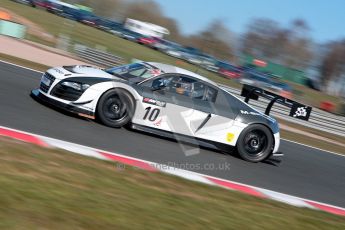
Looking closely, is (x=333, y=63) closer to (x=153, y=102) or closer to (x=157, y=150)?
(x=153, y=102)

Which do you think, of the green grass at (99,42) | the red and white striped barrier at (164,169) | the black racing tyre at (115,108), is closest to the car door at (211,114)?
the black racing tyre at (115,108)

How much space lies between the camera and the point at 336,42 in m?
74.3

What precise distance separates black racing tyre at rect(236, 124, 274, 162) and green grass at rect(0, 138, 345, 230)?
2.79 meters

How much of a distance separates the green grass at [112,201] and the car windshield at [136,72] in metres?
2.89

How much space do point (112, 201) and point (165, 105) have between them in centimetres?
418

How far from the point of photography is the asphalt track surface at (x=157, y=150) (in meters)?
8.42

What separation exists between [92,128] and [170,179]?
7.76ft

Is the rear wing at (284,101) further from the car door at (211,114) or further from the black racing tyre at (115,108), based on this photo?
the black racing tyre at (115,108)

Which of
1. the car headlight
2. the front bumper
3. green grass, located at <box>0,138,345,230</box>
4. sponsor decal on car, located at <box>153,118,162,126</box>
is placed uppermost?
the car headlight

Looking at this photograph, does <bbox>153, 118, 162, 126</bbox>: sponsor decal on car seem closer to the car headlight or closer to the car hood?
the car hood

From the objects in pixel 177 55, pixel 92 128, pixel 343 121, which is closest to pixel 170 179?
pixel 92 128

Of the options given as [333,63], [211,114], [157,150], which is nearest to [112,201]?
[157,150]

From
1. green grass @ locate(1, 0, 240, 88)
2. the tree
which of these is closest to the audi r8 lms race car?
green grass @ locate(1, 0, 240, 88)

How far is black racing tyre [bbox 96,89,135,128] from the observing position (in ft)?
30.5
